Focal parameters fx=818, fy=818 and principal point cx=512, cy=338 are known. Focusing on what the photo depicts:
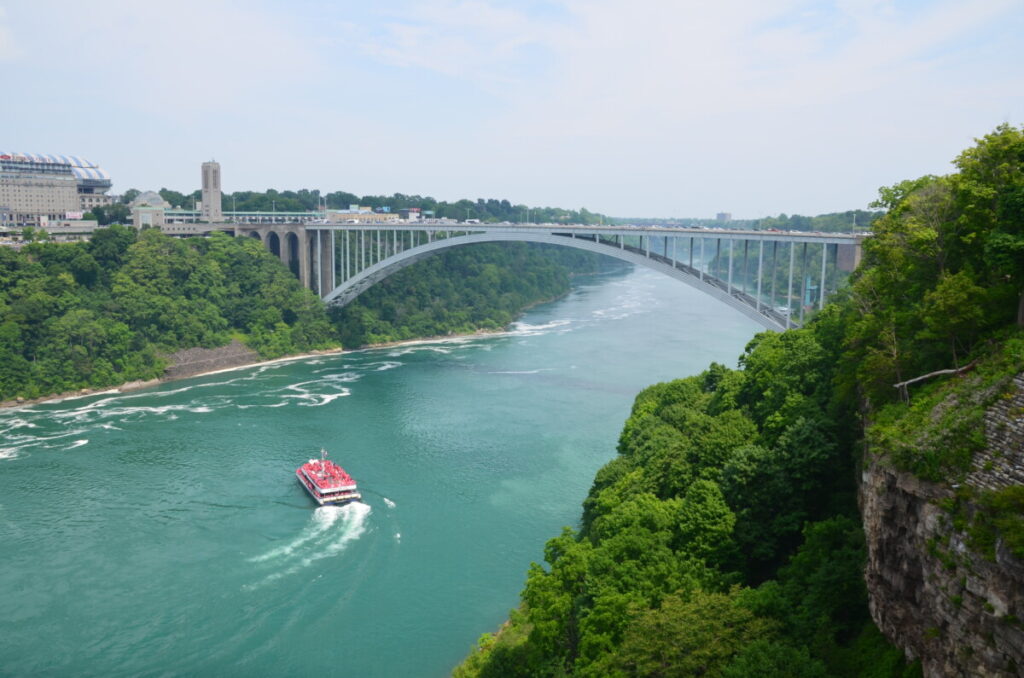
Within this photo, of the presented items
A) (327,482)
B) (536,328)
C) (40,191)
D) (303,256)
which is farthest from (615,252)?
(40,191)

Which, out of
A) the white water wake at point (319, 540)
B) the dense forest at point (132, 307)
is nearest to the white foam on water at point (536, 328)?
the dense forest at point (132, 307)

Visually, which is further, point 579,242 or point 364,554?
point 579,242

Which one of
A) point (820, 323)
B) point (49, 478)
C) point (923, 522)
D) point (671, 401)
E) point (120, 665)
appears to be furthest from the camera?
point (49, 478)

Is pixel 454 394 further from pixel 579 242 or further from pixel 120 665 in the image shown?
pixel 120 665

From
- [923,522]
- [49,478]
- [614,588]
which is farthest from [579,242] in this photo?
[923,522]

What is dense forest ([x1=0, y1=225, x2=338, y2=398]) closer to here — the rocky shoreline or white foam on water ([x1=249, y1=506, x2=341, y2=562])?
the rocky shoreline

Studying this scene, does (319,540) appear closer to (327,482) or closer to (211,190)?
(327,482)

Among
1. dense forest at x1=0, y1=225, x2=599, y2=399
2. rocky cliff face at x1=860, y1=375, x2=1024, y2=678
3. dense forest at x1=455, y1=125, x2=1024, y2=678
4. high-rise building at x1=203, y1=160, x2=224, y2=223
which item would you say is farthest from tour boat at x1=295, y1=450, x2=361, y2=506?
high-rise building at x1=203, y1=160, x2=224, y2=223
